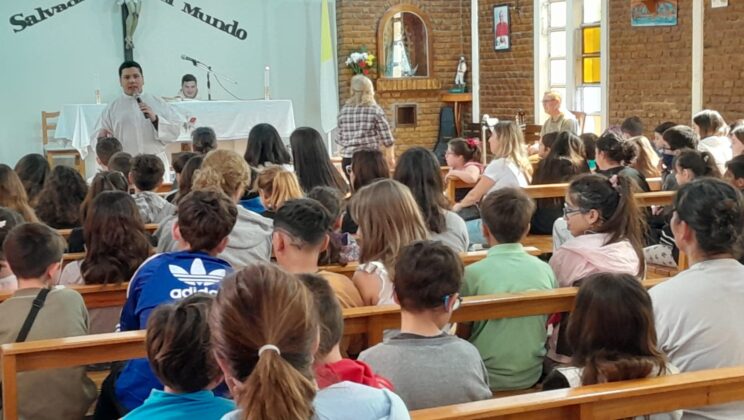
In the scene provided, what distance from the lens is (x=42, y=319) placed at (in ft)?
9.62

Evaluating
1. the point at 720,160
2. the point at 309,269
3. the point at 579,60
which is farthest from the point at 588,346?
the point at 579,60

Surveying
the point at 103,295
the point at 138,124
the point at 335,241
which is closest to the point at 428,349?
the point at 335,241

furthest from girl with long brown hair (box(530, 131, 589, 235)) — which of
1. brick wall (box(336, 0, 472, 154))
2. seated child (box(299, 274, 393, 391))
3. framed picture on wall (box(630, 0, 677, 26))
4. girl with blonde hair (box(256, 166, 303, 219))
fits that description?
brick wall (box(336, 0, 472, 154))

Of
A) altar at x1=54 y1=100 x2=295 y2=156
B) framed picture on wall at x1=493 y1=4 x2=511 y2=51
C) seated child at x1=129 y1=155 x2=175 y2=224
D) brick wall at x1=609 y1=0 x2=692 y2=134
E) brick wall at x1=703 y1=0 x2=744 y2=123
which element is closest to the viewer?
seated child at x1=129 y1=155 x2=175 y2=224

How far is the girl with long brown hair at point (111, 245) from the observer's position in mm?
3547

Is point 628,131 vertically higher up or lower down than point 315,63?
lower down

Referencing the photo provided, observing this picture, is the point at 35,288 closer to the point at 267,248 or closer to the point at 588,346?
the point at 267,248

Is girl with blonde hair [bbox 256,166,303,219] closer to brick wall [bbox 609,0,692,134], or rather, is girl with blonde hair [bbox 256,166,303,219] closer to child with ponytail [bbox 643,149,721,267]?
child with ponytail [bbox 643,149,721,267]

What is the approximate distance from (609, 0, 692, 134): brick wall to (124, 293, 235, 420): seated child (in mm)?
8291

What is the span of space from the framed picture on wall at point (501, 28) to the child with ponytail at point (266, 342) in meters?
10.6

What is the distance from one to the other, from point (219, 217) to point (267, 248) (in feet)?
3.21

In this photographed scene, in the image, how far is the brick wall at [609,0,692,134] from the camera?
9391mm

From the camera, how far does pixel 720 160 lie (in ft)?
21.7

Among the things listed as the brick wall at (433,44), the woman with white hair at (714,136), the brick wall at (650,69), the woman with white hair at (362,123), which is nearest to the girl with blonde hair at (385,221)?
the woman with white hair at (714,136)
